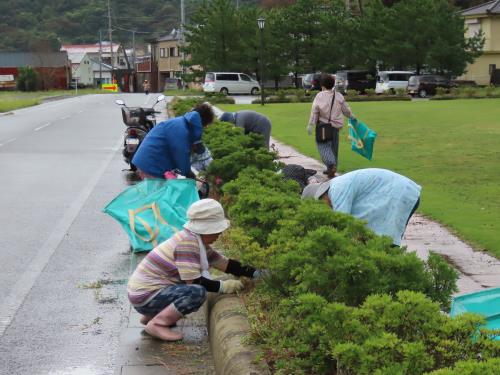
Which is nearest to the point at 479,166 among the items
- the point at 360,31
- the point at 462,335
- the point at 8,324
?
the point at 8,324

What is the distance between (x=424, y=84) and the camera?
50281 mm

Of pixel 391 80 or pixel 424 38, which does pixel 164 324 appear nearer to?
pixel 391 80

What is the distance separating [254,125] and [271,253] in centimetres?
667

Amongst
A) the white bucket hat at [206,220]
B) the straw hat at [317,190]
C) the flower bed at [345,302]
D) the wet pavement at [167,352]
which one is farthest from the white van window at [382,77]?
the white bucket hat at [206,220]

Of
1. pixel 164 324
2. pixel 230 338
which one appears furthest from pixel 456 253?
pixel 230 338

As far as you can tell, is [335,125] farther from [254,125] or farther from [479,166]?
[479,166]

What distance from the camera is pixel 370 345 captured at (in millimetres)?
3258

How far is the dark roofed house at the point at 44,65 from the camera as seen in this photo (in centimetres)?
8975

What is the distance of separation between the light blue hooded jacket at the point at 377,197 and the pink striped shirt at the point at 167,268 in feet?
3.48

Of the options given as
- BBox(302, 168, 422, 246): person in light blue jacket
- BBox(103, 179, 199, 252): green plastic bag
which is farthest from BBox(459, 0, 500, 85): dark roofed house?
BBox(302, 168, 422, 246): person in light blue jacket

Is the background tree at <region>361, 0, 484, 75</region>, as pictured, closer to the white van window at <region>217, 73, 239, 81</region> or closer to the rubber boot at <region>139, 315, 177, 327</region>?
the white van window at <region>217, 73, 239, 81</region>

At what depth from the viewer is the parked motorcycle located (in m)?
15.2

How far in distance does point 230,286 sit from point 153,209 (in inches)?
86.5

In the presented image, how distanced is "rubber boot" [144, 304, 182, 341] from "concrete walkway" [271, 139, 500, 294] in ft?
7.62
